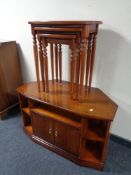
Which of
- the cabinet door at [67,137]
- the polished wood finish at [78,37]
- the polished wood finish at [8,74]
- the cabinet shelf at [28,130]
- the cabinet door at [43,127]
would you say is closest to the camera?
the polished wood finish at [78,37]

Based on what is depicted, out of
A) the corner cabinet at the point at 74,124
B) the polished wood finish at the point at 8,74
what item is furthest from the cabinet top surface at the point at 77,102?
the polished wood finish at the point at 8,74

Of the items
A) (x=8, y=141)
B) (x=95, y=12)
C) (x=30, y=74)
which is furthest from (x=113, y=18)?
(x=8, y=141)

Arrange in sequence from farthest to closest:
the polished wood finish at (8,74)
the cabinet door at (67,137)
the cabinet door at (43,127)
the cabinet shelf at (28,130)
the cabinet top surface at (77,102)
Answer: the polished wood finish at (8,74) < the cabinet shelf at (28,130) < the cabinet door at (43,127) < the cabinet door at (67,137) < the cabinet top surface at (77,102)

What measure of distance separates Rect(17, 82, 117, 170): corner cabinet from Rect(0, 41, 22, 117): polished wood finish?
434 mm

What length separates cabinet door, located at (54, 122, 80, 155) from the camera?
131 centimetres

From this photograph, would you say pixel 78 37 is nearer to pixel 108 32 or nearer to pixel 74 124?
pixel 108 32

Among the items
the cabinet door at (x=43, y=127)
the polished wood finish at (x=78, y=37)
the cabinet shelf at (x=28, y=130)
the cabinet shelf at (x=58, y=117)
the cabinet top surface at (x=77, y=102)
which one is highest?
the polished wood finish at (x=78, y=37)

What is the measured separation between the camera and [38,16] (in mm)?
1651

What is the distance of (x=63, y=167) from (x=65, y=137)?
0.27 meters

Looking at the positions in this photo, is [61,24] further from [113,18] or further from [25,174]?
[25,174]

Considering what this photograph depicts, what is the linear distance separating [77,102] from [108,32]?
653 millimetres

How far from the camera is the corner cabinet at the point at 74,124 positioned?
4.07 feet

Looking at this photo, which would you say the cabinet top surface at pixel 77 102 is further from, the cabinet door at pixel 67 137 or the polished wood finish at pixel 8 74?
the polished wood finish at pixel 8 74

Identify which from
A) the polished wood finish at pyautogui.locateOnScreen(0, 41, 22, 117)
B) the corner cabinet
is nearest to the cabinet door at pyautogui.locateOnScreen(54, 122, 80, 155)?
the corner cabinet
